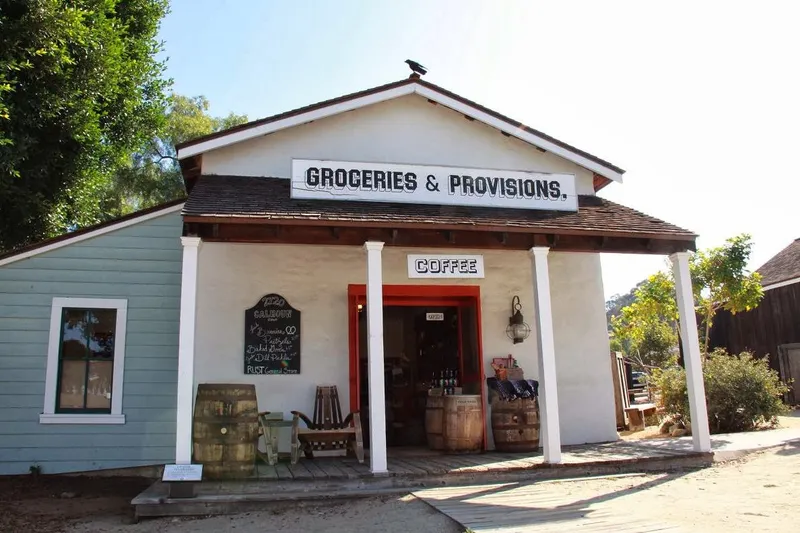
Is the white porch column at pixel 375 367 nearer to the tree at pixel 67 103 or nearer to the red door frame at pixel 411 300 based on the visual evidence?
the red door frame at pixel 411 300

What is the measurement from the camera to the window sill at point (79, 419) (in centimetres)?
799

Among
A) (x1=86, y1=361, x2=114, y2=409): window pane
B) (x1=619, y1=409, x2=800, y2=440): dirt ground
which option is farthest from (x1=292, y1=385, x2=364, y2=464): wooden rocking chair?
(x1=619, y1=409, x2=800, y2=440): dirt ground

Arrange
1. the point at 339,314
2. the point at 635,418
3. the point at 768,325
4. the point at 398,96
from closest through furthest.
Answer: the point at 339,314 < the point at 398,96 < the point at 635,418 < the point at 768,325

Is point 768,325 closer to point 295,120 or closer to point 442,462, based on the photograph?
point 442,462

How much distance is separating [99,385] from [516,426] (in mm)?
5411

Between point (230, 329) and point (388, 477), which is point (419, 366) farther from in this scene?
point (388, 477)

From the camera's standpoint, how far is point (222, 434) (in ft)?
21.1

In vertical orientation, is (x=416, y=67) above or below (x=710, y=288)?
above

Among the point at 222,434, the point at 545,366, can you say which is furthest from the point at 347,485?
the point at 545,366

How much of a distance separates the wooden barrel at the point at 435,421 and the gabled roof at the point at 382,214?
100.0 inches

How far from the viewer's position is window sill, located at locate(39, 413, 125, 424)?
26.2 ft

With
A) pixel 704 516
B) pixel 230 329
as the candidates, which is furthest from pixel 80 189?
pixel 704 516

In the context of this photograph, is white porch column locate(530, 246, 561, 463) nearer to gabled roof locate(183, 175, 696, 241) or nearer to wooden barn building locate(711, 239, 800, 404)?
gabled roof locate(183, 175, 696, 241)

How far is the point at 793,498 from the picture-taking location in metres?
5.64
